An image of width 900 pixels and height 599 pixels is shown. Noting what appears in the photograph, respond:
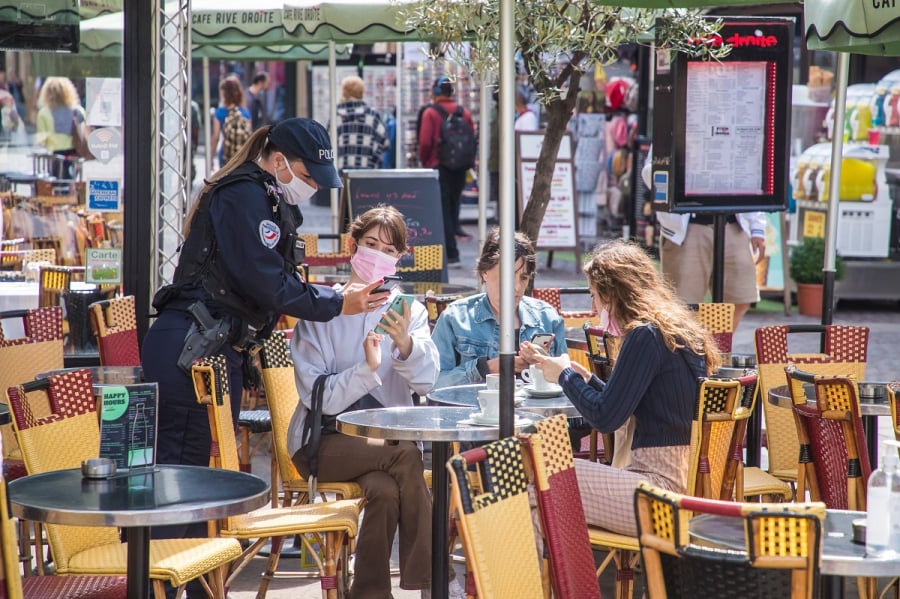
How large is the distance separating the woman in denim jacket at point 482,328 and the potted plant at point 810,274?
24.3 feet

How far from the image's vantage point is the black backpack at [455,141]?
52.0 ft

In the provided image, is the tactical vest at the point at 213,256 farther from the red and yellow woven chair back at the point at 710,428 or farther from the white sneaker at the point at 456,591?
the red and yellow woven chair back at the point at 710,428

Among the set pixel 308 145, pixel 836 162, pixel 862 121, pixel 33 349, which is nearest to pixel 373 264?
pixel 308 145

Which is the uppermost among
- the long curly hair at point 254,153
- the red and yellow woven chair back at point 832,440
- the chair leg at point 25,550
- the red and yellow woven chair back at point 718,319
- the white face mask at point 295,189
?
the long curly hair at point 254,153

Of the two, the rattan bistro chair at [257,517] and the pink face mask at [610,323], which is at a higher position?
the pink face mask at [610,323]

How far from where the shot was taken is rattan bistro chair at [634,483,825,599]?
9.00 ft

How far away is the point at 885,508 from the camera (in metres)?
3.15

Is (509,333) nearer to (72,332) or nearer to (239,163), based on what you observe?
(239,163)

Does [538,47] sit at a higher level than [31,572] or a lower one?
higher

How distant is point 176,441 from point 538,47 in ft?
10.8

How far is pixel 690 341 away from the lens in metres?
4.61

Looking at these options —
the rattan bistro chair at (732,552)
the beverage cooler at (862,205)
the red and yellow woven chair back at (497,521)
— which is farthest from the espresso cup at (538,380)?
the beverage cooler at (862,205)

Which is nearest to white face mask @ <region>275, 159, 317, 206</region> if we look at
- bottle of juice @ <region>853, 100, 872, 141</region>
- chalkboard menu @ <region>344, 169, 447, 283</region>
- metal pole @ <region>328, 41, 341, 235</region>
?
chalkboard menu @ <region>344, 169, 447, 283</region>

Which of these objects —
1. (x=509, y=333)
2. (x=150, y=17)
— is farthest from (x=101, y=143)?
(x=509, y=333)
